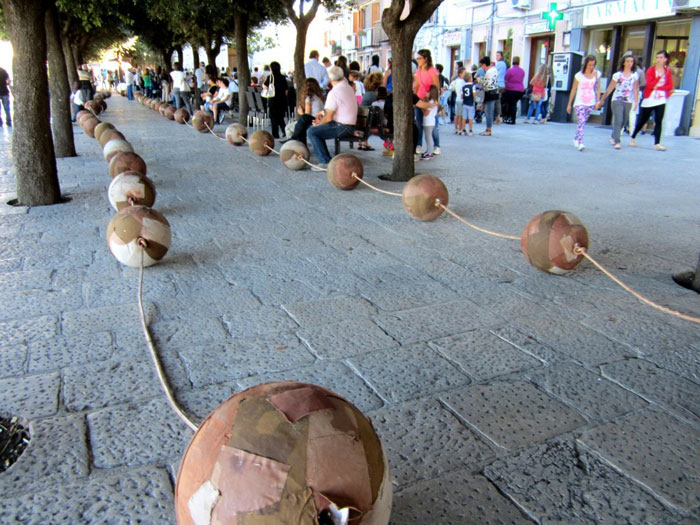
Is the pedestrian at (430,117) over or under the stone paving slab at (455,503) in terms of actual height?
over

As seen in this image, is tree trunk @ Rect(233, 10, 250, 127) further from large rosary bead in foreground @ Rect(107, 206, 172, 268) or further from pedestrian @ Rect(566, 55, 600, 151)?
large rosary bead in foreground @ Rect(107, 206, 172, 268)

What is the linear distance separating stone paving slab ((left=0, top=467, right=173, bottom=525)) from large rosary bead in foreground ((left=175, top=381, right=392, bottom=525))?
617mm

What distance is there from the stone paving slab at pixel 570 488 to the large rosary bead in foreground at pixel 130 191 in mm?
4943

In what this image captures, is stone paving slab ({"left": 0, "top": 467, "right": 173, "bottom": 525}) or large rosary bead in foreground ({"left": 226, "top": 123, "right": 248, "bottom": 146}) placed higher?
large rosary bead in foreground ({"left": 226, "top": 123, "right": 248, "bottom": 146})

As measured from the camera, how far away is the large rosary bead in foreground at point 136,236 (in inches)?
179

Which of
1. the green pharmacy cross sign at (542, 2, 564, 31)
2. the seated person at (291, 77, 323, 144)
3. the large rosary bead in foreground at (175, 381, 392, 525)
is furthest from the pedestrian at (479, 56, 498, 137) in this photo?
the large rosary bead in foreground at (175, 381, 392, 525)

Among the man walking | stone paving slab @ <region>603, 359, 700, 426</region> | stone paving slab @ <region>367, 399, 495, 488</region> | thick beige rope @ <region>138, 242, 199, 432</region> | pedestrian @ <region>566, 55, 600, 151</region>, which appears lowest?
stone paving slab @ <region>367, 399, 495, 488</region>

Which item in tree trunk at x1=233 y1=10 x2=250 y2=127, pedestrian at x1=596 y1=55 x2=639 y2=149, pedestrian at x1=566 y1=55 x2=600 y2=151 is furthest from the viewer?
tree trunk at x1=233 y1=10 x2=250 y2=127

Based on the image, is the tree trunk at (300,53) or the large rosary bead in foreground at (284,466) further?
the tree trunk at (300,53)

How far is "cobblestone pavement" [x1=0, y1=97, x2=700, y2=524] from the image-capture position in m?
2.21

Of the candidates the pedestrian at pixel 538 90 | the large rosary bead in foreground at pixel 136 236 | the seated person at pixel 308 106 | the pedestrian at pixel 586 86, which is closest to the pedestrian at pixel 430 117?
the seated person at pixel 308 106

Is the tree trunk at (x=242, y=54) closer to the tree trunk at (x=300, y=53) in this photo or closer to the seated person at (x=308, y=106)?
the tree trunk at (x=300, y=53)

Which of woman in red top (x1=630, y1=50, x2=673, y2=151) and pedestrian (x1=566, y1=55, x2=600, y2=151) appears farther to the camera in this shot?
woman in red top (x1=630, y1=50, x2=673, y2=151)

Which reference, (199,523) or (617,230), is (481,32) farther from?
(199,523)
